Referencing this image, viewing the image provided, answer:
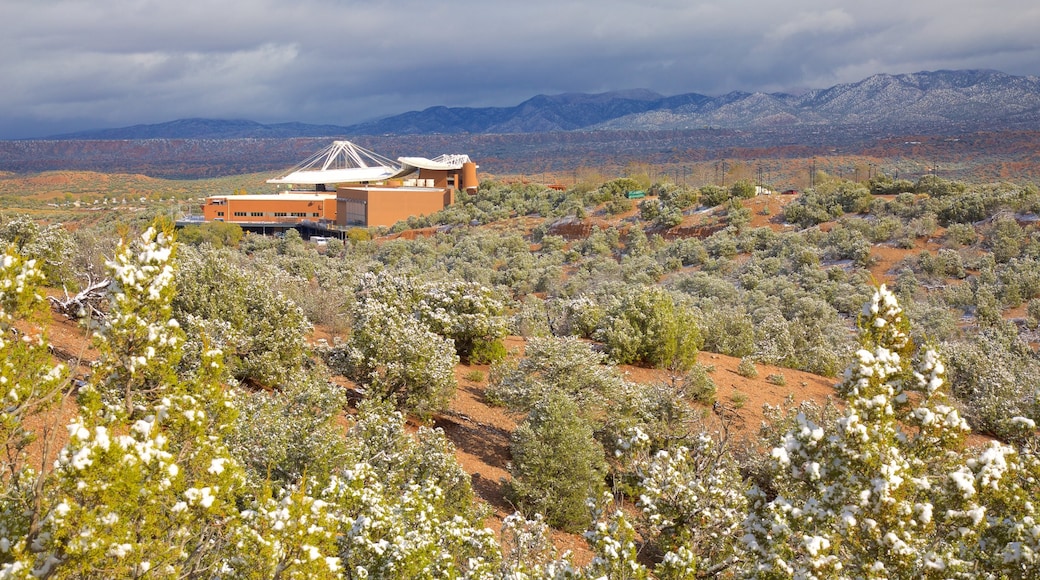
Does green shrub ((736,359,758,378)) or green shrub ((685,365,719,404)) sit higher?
green shrub ((685,365,719,404))

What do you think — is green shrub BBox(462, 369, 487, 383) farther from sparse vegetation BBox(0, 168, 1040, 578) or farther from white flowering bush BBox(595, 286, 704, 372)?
white flowering bush BBox(595, 286, 704, 372)

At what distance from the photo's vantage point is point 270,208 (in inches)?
2670

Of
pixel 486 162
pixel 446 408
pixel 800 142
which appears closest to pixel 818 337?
pixel 446 408

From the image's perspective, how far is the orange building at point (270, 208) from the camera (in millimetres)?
65062

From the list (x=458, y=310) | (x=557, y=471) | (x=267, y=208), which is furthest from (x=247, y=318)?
(x=267, y=208)

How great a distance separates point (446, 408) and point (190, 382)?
24.9 ft

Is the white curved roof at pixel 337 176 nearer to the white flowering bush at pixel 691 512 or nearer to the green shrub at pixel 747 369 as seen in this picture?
the green shrub at pixel 747 369

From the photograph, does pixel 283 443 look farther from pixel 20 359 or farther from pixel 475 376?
pixel 475 376

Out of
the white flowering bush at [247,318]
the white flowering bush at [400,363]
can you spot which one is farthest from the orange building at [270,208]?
the white flowering bush at [400,363]

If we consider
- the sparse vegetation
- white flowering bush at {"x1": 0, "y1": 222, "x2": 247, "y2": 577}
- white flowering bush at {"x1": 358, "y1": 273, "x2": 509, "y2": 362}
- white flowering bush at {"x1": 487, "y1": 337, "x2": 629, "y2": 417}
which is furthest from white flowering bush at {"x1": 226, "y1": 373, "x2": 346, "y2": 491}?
white flowering bush at {"x1": 358, "y1": 273, "x2": 509, "y2": 362}

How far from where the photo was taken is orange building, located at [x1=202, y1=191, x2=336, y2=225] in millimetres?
65062

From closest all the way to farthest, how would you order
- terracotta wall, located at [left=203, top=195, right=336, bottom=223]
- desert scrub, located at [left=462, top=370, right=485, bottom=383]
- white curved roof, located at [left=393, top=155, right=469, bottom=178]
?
desert scrub, located at [left=462, top=370, right=485, bottom=383]
terracotta wall, located at [left=203, top=195, right=336, bottom=223]
white curved roof, located at [left=393, top=155, right=469, bottom=178]

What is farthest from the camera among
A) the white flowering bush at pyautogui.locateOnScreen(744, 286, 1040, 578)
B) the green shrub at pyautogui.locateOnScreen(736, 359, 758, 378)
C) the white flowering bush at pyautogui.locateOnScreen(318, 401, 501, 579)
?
the green shrub at pyautogui.locateOnScreen(736, 359, 758, 378)

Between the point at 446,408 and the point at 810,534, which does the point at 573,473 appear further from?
the point at 810,534
